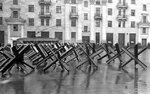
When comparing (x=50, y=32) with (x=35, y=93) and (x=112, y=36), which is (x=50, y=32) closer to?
(x=112, y=36)

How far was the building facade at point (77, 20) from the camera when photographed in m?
49.8

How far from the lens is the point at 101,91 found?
6.05 metres

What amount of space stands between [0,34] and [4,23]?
288 centimetres

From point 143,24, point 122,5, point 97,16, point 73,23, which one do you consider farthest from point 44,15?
point 143,24

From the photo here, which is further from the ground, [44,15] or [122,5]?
[122,5]

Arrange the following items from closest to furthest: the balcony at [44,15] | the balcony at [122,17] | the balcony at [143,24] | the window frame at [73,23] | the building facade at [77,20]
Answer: the building facade at [77,20]
the balcony at [44,15]
the window frame at [73,23]
the balcony at [122,17]
the balcony at [143,24]

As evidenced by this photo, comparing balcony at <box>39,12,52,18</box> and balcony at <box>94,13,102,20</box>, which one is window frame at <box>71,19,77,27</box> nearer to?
balcony at <box>94,13,102,20</box>

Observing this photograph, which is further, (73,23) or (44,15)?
(73,23)

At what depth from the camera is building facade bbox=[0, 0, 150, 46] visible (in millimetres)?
49844

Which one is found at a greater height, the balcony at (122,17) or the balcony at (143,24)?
the balcony at (122,17)

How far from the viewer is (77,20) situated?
5375 centimetres

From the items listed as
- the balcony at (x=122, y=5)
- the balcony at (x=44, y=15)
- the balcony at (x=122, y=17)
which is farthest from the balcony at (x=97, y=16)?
the balcony at (x=44, y=15)

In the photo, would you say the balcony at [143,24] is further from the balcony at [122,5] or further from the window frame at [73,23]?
the window frame at [73,23]

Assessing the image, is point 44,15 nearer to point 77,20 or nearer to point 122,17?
point 77,20
